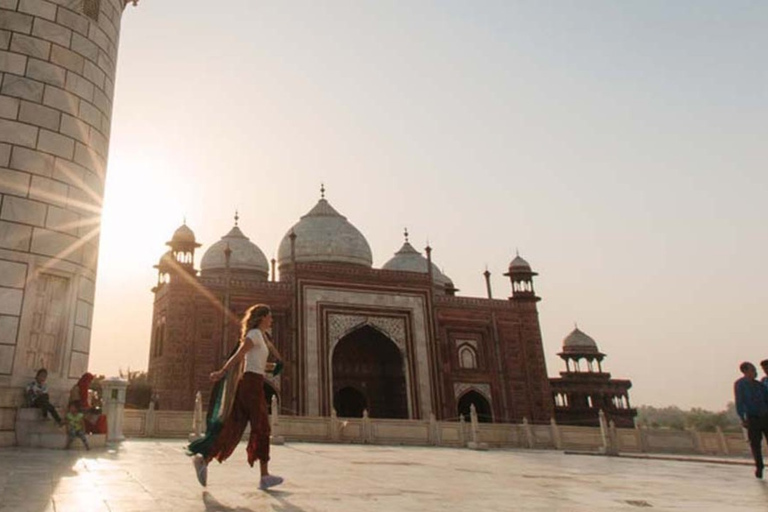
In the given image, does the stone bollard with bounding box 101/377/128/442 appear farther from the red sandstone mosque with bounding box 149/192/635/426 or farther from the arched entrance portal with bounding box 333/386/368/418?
the arched entrance portal with bounding box 333/386/368/418

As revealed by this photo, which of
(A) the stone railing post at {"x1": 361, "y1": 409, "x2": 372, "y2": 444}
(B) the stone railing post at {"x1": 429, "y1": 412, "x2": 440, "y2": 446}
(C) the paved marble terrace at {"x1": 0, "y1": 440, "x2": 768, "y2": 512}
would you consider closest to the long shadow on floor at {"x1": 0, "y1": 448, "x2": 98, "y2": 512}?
(C) the paved marble terrace at {"x1": 0, "y1": 440, "x2": 768, "y2": 512}

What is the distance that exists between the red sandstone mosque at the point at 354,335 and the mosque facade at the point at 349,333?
1.6 inches

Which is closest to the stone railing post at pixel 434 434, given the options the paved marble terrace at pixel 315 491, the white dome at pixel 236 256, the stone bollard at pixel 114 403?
the stone bollard at pixel 114 403

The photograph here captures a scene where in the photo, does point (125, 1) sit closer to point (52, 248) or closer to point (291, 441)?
point (52, 248)

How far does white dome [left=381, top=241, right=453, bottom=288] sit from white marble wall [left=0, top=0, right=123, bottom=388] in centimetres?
2337

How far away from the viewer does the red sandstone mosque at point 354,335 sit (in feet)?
64.9

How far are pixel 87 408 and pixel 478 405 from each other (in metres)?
19.2

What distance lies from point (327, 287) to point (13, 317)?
15663 mm

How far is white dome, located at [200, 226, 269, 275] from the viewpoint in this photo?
86.2 ft

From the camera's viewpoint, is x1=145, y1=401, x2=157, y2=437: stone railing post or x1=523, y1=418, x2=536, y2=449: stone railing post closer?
x1=145, y1=401, x2=157, y2=437: stone railing post

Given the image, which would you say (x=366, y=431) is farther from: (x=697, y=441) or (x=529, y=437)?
(x=697, y=441)

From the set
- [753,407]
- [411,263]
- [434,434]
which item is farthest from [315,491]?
[411,263]

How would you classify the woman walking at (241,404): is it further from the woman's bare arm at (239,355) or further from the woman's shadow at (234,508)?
Result: the woman's shadow at (234,508)

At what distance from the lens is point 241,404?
→ 397 cm
